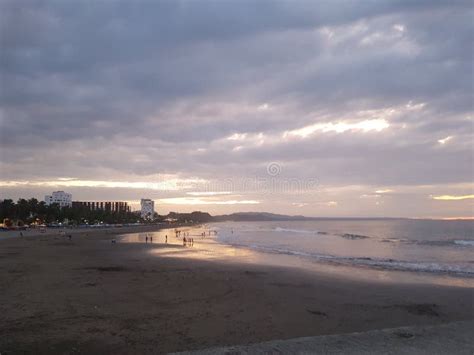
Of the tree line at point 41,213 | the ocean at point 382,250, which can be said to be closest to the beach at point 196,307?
the ocean at point 382,250

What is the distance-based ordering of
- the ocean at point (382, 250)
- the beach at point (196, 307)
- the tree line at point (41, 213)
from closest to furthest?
the beach at point (196, 307)
the ocean at point (382, 250)
the tree line at point (41, 213)

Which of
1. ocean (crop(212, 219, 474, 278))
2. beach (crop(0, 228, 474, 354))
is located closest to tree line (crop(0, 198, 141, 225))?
ocean (crop(212, 219, 474, 278))

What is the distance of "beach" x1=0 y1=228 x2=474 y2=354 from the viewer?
8359mm

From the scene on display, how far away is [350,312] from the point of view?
11688mm

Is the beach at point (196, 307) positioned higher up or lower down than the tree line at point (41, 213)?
lower down

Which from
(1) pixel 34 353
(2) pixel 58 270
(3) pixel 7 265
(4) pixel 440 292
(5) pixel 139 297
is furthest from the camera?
(3) pixel 7 265

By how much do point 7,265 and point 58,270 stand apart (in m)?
4.14

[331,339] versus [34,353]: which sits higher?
[331,339]

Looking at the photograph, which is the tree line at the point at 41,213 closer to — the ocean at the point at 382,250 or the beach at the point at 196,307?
the ocean at the point at 382,250

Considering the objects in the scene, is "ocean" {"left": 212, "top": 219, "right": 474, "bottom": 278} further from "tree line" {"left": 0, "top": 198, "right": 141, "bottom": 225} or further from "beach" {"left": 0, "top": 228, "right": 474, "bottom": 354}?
"tree line" {"left": 0, "top": 198, "right": 141, "bottom": 225}

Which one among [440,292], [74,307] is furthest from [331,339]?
[440,292]

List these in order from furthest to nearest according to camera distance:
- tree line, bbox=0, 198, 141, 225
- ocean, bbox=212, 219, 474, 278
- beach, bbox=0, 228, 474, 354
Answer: tree line, bbox=0, 198, 141, 225 < ocean, bbox=212, 219, 474, 278 < beach, bbox=0, 228, 474, 354

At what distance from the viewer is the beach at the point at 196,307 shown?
8359mm

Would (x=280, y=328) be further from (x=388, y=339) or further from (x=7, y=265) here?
(x=7, y=265)
